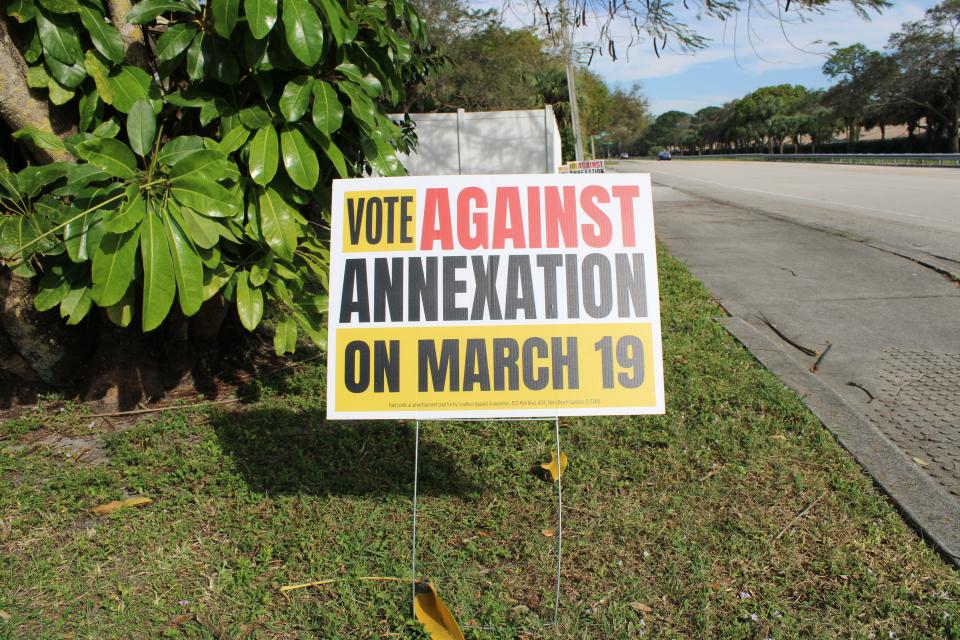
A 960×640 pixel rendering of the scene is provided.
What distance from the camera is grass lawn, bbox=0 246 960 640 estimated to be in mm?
2713

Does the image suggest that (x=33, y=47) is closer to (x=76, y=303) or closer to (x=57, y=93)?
(x=57, y=93)

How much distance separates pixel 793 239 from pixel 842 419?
6.74m

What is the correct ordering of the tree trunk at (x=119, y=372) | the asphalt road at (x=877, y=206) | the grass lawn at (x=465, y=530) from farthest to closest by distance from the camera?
the asphalt road at (x=877, y=206)
the tree trunk at (x=119, y=372)
the grass lawn at (x=465, y=530)

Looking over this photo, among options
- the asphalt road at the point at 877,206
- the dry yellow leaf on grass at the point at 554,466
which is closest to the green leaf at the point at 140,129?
the dry yellow leaf on grass at the point at 554,466

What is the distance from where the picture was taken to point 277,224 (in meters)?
3.56

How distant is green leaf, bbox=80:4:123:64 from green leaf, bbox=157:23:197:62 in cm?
24

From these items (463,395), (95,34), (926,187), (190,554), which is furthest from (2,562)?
(926,187)

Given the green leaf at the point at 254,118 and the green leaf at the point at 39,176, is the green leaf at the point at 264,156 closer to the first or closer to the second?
the green leaf at the point at 254,118

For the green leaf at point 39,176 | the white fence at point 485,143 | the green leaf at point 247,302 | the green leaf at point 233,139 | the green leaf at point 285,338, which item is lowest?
the green leaf at point 285,338

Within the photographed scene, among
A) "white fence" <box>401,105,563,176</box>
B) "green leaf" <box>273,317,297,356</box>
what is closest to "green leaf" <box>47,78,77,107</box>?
"green leaf" <box>273,317,297,356</box>

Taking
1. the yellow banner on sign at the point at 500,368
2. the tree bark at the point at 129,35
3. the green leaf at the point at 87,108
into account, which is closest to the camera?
the yellow banner on sign at the point at 500,368

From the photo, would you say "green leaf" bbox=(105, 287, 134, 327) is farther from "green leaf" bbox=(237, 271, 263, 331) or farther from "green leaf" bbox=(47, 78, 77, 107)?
"green leaf" bbox=(47, 78, 77, 107)

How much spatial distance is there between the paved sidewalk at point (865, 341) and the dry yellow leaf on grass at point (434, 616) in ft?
6.77

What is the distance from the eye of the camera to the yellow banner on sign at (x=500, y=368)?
2822 millimetres
